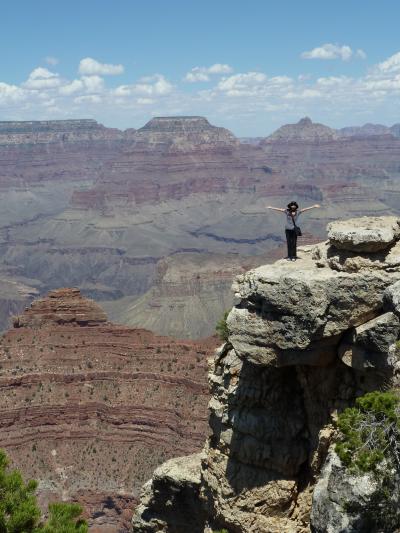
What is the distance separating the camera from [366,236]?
16922 millimetres

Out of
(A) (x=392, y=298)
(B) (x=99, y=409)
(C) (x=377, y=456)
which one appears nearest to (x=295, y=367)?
(A) (x=392, y=298)

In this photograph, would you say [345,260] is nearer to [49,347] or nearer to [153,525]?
[153,525]

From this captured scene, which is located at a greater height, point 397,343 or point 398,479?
point 397,343

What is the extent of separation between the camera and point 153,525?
2577 cm

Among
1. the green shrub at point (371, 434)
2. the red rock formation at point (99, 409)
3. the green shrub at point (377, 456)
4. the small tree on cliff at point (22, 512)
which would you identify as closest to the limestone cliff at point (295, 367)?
the green shrub at point (371, 434)

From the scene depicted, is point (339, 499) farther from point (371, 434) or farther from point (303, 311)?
point (303, 311)

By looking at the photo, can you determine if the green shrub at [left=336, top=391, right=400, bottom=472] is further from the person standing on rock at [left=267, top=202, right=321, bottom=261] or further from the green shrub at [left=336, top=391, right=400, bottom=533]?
the person standing on rock at [left=267, top=202, right=321, bottom=261]

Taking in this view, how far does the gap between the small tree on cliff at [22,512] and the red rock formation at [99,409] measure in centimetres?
3721

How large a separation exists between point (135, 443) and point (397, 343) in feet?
162

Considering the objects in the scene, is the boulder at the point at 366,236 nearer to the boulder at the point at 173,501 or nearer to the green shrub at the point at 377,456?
the green shrub at the point at 377,456

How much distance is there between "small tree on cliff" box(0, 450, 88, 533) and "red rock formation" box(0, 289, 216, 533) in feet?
122

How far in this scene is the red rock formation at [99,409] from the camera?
185 ft

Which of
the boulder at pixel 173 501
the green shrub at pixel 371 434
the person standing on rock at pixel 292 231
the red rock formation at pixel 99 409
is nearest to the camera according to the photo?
the green shrub at pixel 371 434

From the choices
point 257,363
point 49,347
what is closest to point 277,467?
point 257,363
